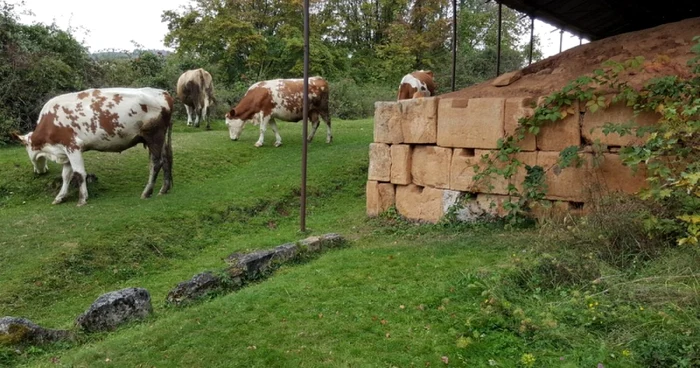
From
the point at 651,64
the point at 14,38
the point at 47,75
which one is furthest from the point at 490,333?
the point at 14,38

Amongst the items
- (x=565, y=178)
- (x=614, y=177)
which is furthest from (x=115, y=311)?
(x=614, y=177)

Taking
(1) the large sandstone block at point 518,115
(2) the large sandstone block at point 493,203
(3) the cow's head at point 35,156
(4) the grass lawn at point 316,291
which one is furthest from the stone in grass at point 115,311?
(3) the cow's head at point 35,156

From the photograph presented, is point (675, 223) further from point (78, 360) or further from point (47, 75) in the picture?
point (47, 75)

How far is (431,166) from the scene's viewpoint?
809cm

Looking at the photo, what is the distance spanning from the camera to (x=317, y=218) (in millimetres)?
9508

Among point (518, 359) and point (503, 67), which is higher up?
point (503, 67)

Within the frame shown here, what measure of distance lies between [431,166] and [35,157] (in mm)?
7824

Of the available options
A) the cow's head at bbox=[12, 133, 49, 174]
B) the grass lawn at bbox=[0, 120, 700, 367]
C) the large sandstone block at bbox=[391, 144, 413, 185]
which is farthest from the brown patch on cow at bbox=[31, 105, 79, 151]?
the large sandstone block at bbox=[391, 144, 413, 185]

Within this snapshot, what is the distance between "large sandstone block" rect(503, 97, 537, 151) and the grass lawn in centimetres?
134

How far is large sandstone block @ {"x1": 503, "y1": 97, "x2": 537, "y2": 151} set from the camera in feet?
23.5

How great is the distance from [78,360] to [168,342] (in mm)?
716

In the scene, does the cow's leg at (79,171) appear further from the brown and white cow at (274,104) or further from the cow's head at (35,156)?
the brown and white cow at (274,104)

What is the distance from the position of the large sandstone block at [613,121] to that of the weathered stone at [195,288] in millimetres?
4995

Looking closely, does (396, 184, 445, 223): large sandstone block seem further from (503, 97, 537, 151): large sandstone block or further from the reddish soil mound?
the reddish soil mound
